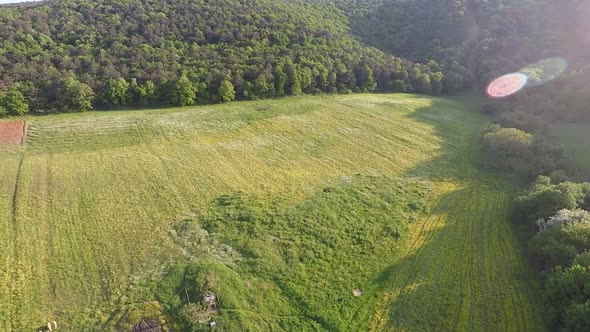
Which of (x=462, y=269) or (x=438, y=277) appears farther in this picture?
(x=462, y=269)

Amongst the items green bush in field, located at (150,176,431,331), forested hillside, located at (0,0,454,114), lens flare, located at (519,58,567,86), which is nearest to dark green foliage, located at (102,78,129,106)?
forested hillside, located at (0,0,454,114)

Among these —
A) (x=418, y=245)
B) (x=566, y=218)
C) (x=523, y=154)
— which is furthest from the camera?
(x=523, y=154)

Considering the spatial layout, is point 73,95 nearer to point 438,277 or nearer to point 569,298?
point 438,277

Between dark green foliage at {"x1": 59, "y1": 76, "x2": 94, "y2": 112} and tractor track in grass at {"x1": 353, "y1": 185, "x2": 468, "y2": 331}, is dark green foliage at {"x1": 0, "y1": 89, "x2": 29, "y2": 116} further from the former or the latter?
tractor track in grass at {"x1": 353, "y1": 185, "x2": 468, "y2": 331}

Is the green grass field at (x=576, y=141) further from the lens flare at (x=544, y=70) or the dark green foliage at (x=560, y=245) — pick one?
the dark green foliage at (x=560, y=245)

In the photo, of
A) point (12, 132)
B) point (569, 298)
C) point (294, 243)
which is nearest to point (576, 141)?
point (569, 298)

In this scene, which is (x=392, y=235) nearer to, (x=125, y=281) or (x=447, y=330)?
(x=447, y=330)

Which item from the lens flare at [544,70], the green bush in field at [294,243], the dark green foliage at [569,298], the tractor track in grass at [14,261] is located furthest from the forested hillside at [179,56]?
the dark green foliage at [569,298]
